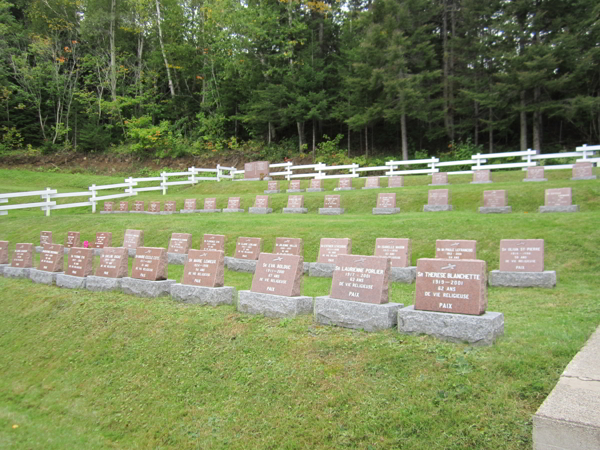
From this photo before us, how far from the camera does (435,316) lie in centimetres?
568

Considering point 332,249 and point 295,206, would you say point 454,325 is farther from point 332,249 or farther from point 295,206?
point 295,206

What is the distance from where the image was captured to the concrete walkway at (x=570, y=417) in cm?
346

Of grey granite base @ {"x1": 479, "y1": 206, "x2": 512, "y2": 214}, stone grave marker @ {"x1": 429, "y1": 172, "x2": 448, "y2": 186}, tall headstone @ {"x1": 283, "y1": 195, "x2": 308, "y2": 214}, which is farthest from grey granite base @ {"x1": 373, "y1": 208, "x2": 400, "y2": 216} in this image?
stone grave marker @ {"x1": 429, "y1": 172, "x2": 448, "y2": 186}

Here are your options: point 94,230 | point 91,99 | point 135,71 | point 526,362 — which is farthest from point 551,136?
point 91,99

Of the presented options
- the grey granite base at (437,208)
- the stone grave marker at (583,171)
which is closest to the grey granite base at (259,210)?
the grey granite base at (437,208)

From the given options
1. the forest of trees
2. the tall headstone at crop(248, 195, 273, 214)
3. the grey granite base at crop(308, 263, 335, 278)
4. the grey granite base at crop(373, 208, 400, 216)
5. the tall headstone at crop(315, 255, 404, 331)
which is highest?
the forest of trees

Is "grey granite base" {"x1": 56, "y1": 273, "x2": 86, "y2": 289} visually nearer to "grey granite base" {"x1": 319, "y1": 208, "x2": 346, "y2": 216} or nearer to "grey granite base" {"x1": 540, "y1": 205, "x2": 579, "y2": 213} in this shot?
"grey granite base" {"x1": 319, "y1": 208, "x2": 346, "y2": 216}

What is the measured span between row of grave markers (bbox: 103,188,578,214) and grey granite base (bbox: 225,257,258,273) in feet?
21.8

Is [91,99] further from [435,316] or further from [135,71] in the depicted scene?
[435,316]

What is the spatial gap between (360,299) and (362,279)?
286 millimetres

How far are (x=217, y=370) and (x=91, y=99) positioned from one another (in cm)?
4131

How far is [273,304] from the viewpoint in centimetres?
714

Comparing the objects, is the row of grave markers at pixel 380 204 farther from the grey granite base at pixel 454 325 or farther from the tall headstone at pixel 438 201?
the grey granite base at pixel 454 325

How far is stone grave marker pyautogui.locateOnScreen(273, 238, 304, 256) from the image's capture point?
34.9ft
